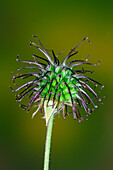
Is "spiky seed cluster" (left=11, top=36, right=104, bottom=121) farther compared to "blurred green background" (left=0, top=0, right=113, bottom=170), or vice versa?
"blurred green background" (left=0, top=0, right=113, bottom=170)

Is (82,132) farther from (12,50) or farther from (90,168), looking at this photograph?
(12,50)

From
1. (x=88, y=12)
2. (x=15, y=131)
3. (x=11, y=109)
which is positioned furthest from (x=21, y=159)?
(x=88, y=12)

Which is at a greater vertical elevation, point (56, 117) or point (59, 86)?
point (56, 117)

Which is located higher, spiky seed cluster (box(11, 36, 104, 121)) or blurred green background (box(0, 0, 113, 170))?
blurred green background (box(0, 0, 113, 170))

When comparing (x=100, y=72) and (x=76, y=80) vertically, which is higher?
(x=100, y=72)

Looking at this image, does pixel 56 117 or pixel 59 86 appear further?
pixel 56 117

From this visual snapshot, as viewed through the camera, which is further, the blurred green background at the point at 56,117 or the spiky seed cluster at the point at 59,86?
the blurred green background at the point at 56,117

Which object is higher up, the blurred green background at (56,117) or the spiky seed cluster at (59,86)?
the blurred green background at (56,117)
